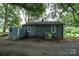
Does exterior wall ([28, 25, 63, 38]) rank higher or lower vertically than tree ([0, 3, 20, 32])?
lower

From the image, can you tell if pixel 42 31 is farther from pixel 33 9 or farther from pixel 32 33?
pixel 33 9

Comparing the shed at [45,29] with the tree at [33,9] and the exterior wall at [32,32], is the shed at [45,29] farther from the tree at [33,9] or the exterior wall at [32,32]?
the tree at [33,9]

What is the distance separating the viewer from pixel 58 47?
483 cm

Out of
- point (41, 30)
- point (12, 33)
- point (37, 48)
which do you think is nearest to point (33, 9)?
point (41, 30)

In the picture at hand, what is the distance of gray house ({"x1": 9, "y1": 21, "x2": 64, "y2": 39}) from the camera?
4.81 m

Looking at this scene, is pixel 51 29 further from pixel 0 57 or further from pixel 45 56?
pixel 0 57

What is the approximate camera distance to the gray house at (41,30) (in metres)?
4.81

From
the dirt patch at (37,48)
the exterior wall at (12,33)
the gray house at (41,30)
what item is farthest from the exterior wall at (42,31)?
the exterior wall at (12,33)

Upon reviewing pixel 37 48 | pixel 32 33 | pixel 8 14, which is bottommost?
pixel 37 48

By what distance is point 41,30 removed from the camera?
4.84 metres

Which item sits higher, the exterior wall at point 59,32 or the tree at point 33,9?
the tree at point 33,9

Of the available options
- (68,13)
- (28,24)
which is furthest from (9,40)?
(68,13)

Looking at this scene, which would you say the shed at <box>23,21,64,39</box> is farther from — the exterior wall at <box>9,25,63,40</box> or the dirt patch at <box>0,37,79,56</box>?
the dirt patch at <box>0,37,79,56</box>

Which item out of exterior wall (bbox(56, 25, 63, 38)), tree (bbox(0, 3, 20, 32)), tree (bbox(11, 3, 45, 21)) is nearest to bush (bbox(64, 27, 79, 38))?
exterior wall (bbox(56, 25, 63, 38))
